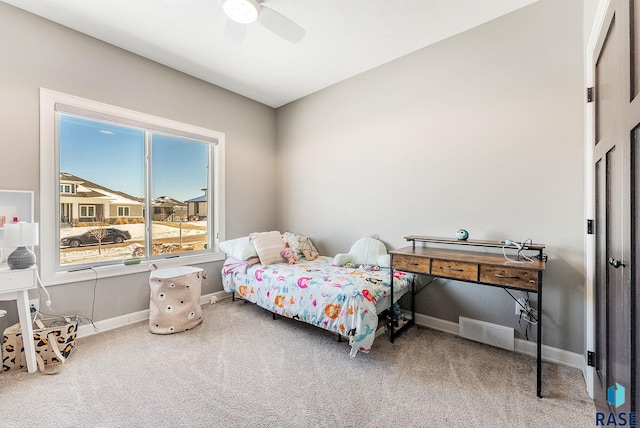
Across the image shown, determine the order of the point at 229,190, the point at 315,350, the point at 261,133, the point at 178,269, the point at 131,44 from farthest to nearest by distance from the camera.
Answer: the point at 261,133 → the point at 229,190 → the point at 178,269 → the point at 131,44 → the point at 315,350

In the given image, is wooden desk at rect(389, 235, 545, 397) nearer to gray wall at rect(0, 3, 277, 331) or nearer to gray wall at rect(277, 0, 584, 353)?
gray wall at rect(277, 0, 584, 353)

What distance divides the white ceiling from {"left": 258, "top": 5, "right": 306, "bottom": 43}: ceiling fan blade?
0.90 feet

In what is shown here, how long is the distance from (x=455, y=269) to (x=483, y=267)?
19 centimetres

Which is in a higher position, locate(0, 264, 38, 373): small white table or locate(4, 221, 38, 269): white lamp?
locate(4, 221, 38, 269): white lamp

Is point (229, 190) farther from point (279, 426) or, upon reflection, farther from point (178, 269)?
point (279, 426)

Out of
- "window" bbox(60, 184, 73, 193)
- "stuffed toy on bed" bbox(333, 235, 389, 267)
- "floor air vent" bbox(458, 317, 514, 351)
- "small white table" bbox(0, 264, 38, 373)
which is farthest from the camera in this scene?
"stuffed toy on bed" bbox(333, 235, 389, 267)

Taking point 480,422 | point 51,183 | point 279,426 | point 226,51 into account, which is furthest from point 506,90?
point 51,183

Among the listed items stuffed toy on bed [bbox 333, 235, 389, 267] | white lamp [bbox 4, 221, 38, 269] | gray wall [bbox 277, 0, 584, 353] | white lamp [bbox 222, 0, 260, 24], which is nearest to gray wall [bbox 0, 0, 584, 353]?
gray wall [bbox 277, 0, 584, 353]

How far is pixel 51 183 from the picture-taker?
7.79 feet

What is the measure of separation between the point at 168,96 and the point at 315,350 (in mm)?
3215

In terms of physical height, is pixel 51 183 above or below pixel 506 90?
below

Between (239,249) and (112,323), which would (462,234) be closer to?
(239,249)

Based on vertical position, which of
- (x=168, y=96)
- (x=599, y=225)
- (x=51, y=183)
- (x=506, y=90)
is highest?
(x=168, y=96)

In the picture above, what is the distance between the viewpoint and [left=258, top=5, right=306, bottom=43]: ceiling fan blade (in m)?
1.94
